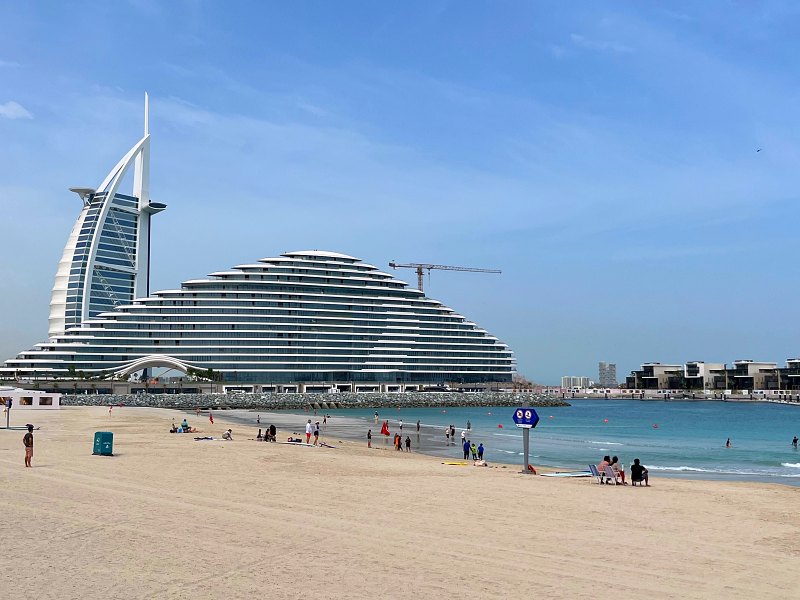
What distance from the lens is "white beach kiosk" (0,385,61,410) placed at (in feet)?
219

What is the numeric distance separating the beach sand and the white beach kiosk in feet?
143

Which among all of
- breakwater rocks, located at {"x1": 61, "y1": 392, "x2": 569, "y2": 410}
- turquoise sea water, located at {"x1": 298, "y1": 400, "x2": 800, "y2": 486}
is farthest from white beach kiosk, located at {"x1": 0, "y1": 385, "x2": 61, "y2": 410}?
breakwater rocks, located at {"x1": 61, "y1": 392, "x2": 569, "y2": 410}

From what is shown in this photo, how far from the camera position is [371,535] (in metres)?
16.1

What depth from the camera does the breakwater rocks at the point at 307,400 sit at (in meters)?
114

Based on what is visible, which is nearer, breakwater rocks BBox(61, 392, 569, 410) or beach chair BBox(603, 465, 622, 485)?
beach chair BBox(603, 465, 622, 485)

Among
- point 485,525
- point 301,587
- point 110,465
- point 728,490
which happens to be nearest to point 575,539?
point 485,525

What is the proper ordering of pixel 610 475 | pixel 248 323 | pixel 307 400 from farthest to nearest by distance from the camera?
pixel 248 323 → pixel 307 400 → pixel 610 475

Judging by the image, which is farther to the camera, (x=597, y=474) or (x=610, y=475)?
(x=597, y=474)

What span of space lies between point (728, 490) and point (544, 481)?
699 cm

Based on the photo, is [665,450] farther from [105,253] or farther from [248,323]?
[105,253]

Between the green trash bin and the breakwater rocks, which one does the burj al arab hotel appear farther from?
the green trash bin

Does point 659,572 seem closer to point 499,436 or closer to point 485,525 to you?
point 485,525

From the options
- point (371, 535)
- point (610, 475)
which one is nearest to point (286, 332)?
point (610, 475)

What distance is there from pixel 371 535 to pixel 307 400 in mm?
116572
